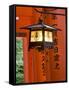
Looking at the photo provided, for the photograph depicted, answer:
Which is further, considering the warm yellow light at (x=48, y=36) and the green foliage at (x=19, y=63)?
the warm yellow light at (x=48, y=36)

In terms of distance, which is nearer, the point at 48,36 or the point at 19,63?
the point at 19,63

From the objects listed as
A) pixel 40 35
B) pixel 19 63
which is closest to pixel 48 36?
pixel 40 35

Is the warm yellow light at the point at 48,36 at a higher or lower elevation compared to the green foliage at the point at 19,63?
higher

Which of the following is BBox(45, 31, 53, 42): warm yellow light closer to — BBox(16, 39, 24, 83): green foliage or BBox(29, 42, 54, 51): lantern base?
BBox(29, 42, 54, 51): lantern base

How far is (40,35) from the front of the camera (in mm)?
2121

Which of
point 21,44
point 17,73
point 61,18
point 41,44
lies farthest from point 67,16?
point 17,73

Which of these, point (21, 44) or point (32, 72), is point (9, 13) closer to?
point (21, 44)

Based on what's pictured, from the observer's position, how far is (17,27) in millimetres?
2045

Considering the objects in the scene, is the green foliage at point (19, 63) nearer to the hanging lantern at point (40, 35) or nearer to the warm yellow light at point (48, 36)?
the hanging lantern at point (40, 35)

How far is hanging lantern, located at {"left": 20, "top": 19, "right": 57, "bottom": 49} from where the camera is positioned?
2100 millimetres

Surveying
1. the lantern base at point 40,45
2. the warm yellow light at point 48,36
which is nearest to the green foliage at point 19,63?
the lantern base at point 40,45

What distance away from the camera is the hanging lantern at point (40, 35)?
2100 mm

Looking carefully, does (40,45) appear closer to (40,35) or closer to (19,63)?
(40,35)

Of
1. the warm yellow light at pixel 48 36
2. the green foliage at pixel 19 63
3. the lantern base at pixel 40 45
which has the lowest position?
the green foliage at pixel 19 63
